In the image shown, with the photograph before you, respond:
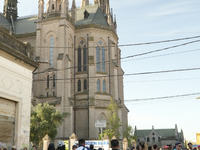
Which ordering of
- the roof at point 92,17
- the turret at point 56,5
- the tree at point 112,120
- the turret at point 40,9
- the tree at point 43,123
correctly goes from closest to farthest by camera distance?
1. the tree at point 43,123
2. the tree at point 112,120
3. the turret at point 56,5
4. the turret at point 40,9
5. the roof at point 92,17

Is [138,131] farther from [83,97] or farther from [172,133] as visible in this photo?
[83,97]

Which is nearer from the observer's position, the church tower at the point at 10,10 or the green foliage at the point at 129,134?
the green foliage at the point at 129,134

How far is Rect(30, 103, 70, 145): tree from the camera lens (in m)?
32.4

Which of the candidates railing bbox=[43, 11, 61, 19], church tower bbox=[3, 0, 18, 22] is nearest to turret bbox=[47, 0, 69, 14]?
railing bbox=[43, 11, 61, 19]

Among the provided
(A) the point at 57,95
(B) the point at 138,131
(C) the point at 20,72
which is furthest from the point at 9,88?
(B) the point at 138,131

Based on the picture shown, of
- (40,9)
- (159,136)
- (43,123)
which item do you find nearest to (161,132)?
(159,136)

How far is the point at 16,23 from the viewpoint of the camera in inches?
2143

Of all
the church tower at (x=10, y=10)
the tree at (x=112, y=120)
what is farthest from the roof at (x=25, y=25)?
the tree at (x=112, y=120)

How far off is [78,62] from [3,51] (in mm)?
32013

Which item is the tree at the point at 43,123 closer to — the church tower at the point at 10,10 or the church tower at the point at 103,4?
the church tower at the point at 103,4

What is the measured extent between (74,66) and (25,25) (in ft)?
47.9

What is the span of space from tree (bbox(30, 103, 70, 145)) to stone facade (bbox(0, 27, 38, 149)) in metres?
18.2

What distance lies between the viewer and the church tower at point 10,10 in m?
55.8

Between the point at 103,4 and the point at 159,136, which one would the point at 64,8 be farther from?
the point at 159,136
